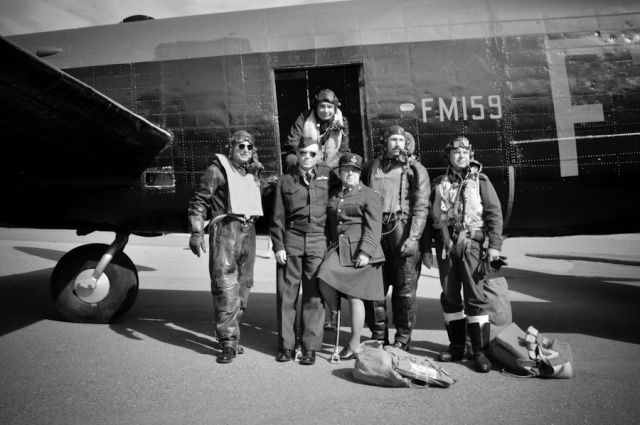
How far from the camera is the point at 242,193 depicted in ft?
14.1

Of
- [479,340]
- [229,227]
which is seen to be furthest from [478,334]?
[229,227]

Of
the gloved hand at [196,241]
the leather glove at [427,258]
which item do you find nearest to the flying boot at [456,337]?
the leather glove at [427,258]

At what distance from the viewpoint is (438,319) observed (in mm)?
5805

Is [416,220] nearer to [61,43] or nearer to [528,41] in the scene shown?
[528,41]

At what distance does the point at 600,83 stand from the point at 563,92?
0.39m

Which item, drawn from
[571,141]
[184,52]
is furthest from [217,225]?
[571,141]

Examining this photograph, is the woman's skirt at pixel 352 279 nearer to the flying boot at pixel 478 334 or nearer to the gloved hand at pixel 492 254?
the flying boot at pixel 478 334

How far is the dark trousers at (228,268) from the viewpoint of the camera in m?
4.12

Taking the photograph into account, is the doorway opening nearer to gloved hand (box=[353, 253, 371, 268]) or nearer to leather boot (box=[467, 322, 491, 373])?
gloved hand (box=[353, 253, 371, 268])

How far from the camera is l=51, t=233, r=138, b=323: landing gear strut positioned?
207 inches

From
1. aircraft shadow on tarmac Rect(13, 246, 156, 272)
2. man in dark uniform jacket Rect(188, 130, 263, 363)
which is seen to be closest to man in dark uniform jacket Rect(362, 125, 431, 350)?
man in dark uniform jacket Rect(188, 130, 263, 363)

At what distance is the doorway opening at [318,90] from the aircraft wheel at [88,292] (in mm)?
3492

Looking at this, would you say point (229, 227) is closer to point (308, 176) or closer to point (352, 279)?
point (308, 176)

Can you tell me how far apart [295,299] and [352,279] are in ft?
2.00
